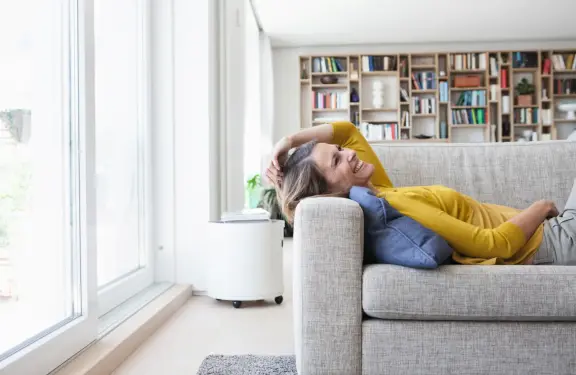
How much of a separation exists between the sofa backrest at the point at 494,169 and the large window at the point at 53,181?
1134 millimetres

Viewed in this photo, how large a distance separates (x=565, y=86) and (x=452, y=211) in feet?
25.0

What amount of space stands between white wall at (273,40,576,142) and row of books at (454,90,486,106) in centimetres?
62

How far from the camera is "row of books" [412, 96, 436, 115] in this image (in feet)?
28.3

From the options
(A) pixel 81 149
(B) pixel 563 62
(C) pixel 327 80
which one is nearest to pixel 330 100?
(C) pixel 327 80

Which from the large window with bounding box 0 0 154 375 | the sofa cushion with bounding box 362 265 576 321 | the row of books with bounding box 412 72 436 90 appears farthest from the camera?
the row of books with bounding box 412 72 436 90

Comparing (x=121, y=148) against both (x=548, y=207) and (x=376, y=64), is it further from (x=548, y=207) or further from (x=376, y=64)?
(x=376, y=64)

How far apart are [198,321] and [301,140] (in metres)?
1.09

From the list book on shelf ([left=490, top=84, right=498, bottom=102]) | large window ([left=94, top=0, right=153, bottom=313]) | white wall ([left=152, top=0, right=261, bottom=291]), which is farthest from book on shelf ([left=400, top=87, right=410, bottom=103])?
large window ([left=94, top=0, right=153, bottom=313])

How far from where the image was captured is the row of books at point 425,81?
28.3ft

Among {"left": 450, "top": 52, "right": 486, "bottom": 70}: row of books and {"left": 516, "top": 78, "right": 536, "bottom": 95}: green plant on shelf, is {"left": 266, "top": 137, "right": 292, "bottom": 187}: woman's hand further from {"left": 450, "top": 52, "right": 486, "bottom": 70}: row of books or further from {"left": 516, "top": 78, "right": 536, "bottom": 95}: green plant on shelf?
{"left": 516, "top": 78, "right": 536, "bottom": 95}: green plant on shelf

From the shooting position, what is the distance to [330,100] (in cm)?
866

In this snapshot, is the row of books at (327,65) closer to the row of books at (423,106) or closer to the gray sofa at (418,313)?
the row of books at (423,106)

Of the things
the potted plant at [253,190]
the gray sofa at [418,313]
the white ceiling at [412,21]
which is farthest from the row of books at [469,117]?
the gray sofa at [418,313]

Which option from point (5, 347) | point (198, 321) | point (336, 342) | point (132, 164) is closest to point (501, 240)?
point (336, 342)
